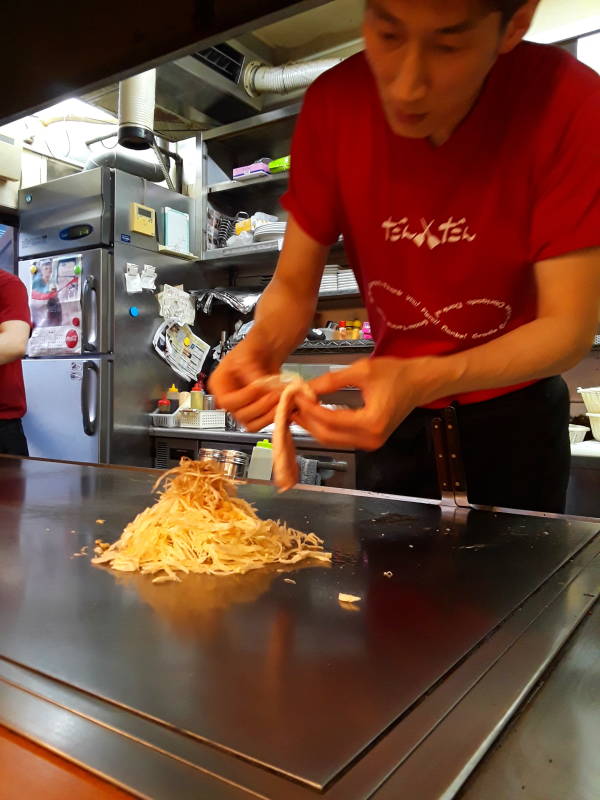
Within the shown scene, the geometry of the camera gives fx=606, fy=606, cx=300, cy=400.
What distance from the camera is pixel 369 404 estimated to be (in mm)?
810

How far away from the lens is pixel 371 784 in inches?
16.6

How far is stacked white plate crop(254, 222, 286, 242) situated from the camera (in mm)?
3734

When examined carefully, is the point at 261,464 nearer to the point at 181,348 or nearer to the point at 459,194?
the point at 181,348

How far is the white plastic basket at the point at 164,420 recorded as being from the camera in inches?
151

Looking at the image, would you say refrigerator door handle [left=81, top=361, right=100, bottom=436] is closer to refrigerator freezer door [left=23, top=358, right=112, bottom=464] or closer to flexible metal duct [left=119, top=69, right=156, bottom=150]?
refrigerator freezer door [left=23, top=358, right=112, bottom=464]

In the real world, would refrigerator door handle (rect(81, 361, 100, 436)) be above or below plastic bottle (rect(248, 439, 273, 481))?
above

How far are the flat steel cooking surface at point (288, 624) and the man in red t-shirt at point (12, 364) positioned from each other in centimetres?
166

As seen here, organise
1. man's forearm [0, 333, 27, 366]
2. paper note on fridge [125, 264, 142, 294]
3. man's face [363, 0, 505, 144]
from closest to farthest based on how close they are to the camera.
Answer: man's face [363, 0, 505, 144] < man's forearm [0, 333, 27, 366] < paper note on fridge [125, 264, 142, 294]

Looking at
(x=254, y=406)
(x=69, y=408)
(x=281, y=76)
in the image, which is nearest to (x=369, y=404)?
(x=254, y=406)

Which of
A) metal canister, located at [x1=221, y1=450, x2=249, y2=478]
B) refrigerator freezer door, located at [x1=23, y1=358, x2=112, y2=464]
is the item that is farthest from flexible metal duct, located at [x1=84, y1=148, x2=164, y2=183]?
metal canister, located at [x1=221, y1=450, x2=249, y2=478]

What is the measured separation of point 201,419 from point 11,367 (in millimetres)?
1202

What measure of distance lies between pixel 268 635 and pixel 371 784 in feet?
0.88

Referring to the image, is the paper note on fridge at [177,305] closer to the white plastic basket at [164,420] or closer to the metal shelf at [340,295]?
the white plastic basket at [164,420]

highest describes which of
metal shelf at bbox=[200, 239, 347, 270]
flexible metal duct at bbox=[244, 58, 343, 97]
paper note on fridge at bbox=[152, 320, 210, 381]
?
flexible metal duct at bbox=[244, 58, 343, 97]
